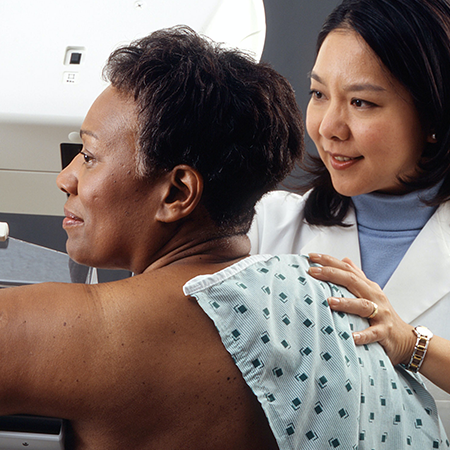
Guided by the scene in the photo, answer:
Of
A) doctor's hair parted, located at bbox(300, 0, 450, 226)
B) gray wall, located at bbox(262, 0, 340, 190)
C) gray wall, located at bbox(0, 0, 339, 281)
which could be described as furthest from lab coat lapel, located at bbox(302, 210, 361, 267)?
gray wall, located at bbox(0, 0, 339, 281)

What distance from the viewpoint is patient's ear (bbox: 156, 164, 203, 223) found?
74cm

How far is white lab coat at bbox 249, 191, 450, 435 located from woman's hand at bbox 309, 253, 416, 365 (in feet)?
0.93

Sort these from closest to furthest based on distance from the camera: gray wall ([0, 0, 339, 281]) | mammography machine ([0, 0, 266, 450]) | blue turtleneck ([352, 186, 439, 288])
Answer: mammography machine ([0, 0, 266, 450])
blue turtleneck ([352, 186, 439, 288])
gray wall ([0, 0, 339, 281])

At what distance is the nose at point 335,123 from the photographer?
1183 millimetres

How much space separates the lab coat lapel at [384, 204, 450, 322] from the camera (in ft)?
4.17

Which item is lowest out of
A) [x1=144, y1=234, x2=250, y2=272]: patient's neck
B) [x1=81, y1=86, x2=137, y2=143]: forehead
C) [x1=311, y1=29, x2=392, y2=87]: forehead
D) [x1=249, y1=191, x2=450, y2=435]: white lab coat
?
[x1=249, y1=191, x2=450, y2=435]: white lab coat

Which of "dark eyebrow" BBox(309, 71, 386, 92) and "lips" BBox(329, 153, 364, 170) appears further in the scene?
"lips" BBox(329, 153, 364, 170)

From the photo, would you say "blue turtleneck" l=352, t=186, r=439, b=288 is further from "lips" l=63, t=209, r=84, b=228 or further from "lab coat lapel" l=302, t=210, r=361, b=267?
"lips" l=63, t=209, r=84, b=228

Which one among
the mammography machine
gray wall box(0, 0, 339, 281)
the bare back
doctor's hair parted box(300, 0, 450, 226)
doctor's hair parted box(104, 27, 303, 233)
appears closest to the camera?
the bare back

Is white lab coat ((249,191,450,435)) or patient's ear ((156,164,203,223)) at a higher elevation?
patient's ear ((156,164,203,223))

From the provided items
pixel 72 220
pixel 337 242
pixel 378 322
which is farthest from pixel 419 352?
pixel 72 220

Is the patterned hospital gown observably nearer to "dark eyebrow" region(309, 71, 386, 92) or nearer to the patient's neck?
the patient's neck

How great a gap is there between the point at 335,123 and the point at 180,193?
0.56 meters

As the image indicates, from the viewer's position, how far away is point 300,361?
68 centimetres
